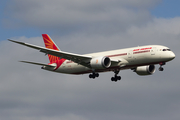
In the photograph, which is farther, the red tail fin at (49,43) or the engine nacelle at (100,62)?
the red tail fin at (49,43)

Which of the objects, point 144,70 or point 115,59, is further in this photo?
point 144,70

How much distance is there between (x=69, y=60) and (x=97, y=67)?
644 cm

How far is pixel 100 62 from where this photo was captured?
6500cm

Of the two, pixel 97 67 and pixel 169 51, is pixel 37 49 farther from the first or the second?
pixel 169 51

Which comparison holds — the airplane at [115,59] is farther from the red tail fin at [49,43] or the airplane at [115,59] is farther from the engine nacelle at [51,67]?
the red tail fin at [49,43]

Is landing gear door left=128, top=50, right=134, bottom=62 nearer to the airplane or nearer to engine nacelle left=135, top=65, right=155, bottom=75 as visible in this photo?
the airplane

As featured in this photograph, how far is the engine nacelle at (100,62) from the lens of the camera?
6500cm

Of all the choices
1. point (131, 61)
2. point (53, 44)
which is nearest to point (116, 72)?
point (131, 61)

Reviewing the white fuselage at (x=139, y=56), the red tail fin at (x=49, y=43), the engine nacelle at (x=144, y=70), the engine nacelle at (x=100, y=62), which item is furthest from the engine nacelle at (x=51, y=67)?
the engine nacelle at (x=144, y=70)

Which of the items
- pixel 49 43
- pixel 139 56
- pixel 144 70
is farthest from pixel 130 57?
pixel 49 43

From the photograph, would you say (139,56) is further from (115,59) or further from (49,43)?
(49,43)

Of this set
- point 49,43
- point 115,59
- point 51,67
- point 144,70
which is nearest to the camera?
point 115,59

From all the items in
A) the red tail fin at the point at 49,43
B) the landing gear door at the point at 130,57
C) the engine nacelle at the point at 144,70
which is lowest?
the landing gear door at the point at 130,57

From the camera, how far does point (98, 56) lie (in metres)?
67.6
